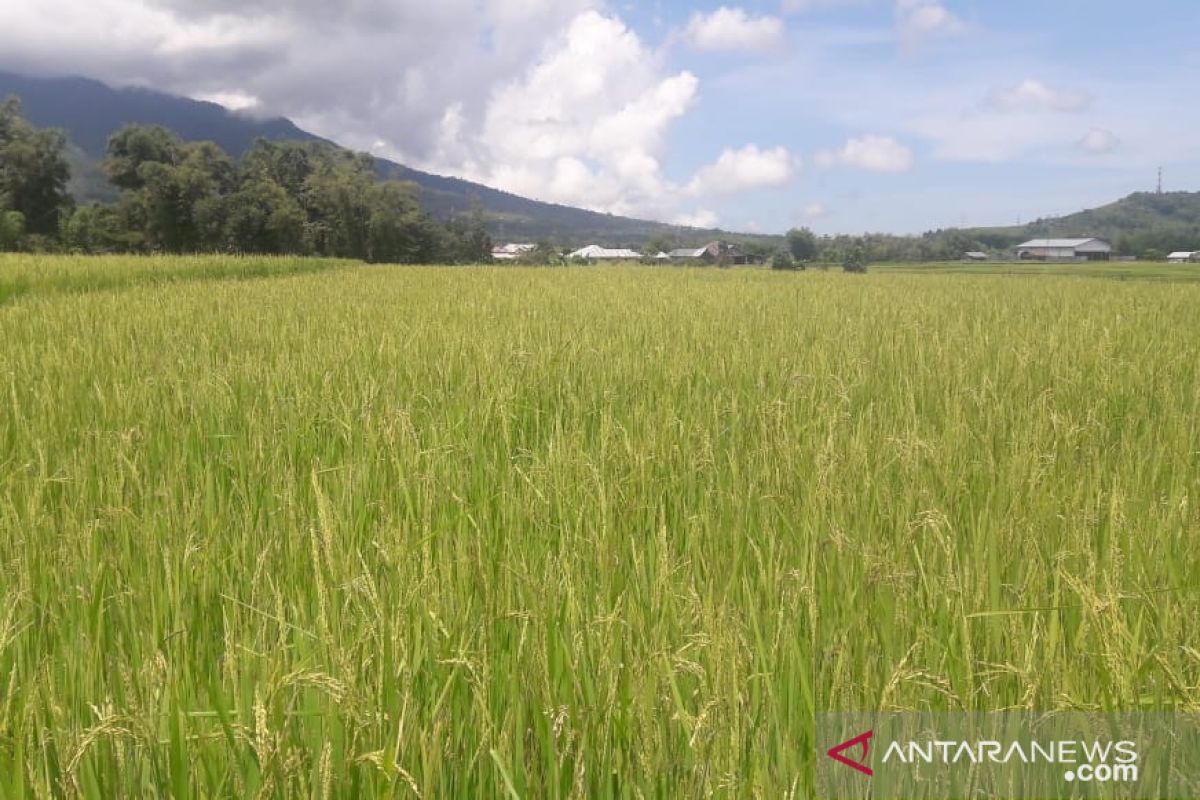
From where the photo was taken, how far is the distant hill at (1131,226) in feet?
342

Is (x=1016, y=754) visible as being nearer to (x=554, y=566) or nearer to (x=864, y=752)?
(x=864, y=752)

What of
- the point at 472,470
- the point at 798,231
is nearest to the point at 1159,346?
the point at 472,470

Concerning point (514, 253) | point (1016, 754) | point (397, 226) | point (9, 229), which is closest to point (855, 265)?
point (397, 226)

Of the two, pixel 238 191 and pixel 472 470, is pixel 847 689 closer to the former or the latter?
pixel 472 470

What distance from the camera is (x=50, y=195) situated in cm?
5341

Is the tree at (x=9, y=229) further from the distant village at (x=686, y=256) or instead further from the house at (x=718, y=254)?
the house at (x=718, y=254)

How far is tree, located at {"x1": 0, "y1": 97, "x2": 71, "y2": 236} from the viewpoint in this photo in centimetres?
5134

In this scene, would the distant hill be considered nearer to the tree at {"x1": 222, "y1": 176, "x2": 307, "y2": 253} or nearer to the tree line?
the tree line

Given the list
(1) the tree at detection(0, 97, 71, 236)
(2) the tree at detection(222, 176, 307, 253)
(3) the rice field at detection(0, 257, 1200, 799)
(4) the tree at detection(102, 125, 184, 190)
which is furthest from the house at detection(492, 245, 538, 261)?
(3) the rice field at detection(0, 257, 1200, 799)

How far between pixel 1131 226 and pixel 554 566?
15652 centimetres

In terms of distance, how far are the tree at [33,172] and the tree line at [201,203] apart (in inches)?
2.8

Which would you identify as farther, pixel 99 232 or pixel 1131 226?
pixel 1131 226

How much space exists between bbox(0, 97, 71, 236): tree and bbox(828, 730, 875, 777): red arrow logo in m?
64.8

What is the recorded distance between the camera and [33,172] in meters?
52.4
